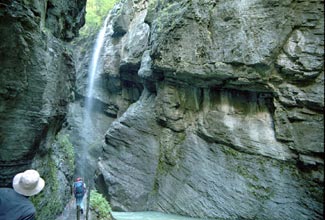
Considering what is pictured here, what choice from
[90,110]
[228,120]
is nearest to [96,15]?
[90,110]

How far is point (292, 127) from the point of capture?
1081cm

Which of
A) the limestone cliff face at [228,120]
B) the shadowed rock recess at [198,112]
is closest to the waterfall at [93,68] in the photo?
the shadowed rock recess at [198,112]

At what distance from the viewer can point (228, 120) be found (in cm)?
1264

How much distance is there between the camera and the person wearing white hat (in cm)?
270

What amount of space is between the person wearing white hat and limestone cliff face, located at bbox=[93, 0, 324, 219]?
33.4 feet

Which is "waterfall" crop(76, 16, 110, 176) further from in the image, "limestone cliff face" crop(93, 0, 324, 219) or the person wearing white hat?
the person wearing white hat

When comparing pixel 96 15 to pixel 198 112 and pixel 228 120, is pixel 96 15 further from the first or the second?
pixel 228 120

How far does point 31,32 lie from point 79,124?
20864mm

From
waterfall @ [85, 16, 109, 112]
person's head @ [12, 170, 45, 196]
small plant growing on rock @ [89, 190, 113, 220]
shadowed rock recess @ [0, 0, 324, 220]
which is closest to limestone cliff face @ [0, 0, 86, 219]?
shadowed rock recess @ [0, 0, 324, 220]

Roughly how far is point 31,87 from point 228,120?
8987mm

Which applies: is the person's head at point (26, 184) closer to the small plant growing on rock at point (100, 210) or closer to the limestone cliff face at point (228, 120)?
the small plant growing on rock at point (100, 210)

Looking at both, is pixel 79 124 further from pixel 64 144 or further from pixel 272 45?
pixel 272 45

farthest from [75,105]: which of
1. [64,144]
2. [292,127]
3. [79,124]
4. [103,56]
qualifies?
[292,127]

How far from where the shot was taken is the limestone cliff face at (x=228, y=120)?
34.3 feet
